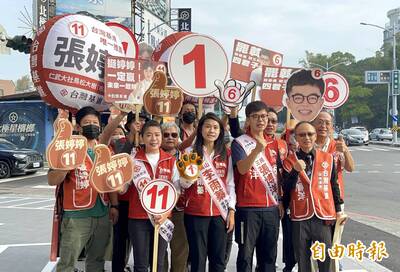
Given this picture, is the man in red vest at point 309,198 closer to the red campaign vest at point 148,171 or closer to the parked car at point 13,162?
the red campaign vest at point 148,171

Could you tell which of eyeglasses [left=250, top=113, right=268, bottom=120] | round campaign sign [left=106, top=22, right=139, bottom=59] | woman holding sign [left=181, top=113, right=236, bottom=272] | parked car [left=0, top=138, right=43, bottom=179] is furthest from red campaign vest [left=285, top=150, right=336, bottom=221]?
parked car [left=0, top=138, right=43, bottom=179]

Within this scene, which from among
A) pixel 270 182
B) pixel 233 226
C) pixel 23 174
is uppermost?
pixel 270 182

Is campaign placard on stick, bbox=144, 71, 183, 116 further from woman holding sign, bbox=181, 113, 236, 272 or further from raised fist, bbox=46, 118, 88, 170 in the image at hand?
raised fist, bbox=46, 118, 88, 170

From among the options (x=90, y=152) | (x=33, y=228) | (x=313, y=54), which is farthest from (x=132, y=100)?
(x=313, y=54)

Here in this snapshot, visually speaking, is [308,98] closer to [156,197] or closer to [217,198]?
[217,198]

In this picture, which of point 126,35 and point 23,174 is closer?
point 126,35

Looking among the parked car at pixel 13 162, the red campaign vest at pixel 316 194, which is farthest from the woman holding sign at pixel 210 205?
the parked car at pixel 13 162

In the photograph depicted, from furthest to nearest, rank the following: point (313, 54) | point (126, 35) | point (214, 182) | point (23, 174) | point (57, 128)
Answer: point (313, 54) → point (23, 174) → point (126, 35) → point (214, 182) → point (57, 128)

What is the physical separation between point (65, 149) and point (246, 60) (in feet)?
7.49

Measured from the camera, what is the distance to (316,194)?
3.59 m

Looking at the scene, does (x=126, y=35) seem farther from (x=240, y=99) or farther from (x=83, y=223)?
(x=83, y=223)

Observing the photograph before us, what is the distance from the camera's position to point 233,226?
11.7 ft

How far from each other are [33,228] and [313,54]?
56897 mm

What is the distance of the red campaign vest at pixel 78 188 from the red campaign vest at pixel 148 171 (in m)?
0.36
